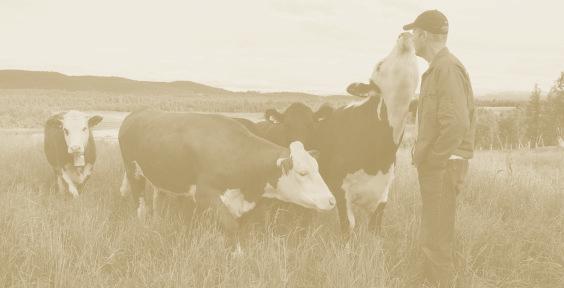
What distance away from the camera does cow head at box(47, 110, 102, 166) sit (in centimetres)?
874

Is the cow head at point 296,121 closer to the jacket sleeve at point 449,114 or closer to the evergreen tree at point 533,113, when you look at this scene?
the jacket sleeve at point 449,114

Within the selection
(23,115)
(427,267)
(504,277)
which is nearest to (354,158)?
(427,267)

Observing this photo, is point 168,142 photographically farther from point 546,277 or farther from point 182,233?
point 546,277

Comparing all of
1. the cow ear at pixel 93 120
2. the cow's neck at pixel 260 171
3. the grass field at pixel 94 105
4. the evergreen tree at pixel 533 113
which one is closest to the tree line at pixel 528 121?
the evergreen tree at pixel 533 113

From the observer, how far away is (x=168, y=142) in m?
6.41

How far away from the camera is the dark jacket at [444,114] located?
4.26m

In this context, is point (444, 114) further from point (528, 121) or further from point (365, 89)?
point (528, 121)

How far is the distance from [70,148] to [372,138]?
16.9 feet

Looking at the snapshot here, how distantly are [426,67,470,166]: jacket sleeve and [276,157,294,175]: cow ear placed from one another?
4.78 feet

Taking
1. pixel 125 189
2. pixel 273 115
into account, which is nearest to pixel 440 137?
pixel 273 115

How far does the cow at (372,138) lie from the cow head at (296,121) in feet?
1.04

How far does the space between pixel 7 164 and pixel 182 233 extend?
19.9 feet

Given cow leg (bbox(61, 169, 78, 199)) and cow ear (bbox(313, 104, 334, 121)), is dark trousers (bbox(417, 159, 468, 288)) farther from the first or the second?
cow leg (bbox(61, 169, 78, 199))

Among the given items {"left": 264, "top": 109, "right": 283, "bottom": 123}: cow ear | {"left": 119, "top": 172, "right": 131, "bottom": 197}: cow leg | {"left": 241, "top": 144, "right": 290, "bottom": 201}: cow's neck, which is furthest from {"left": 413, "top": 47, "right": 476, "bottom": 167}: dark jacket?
{"left": 119, "top": 172, "right": 131, "bottom": 197}: cow leg
